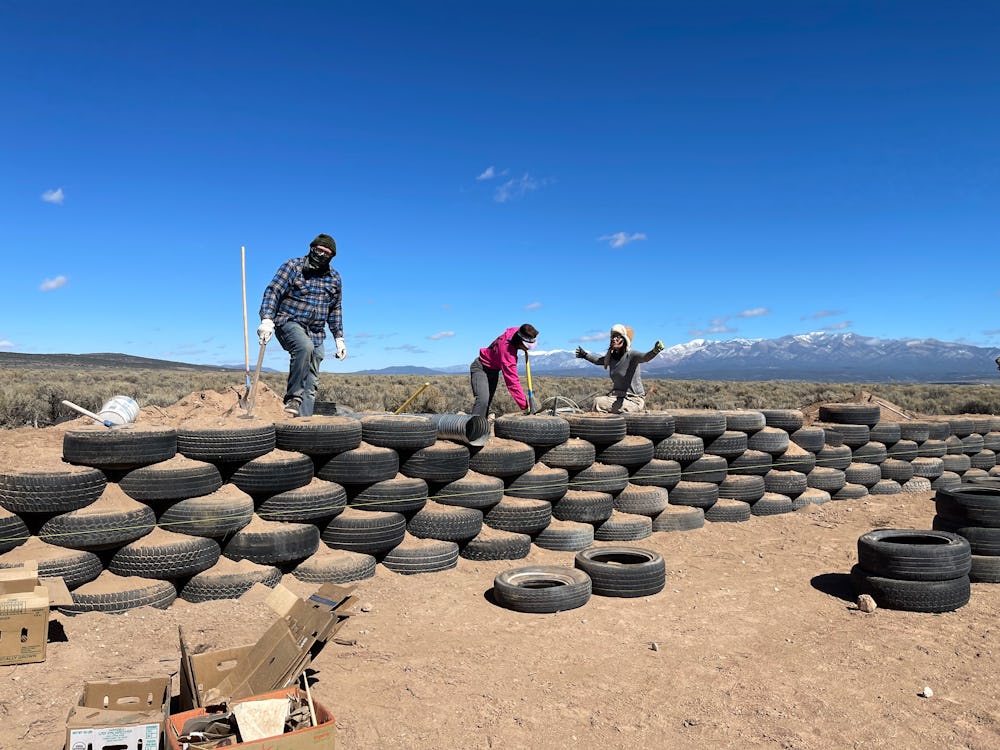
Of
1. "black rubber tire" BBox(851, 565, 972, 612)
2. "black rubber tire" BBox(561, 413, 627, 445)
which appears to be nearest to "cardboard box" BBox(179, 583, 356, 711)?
"black rubber tire" BBox(561, 413, 627, 445)

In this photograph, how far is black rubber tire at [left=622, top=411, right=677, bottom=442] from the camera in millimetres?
8242

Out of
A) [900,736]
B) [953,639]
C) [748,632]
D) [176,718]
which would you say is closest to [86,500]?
[176,718]

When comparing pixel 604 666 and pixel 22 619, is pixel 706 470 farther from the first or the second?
pixel 22 619

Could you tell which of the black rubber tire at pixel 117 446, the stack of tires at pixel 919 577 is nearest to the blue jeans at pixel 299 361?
the black rubber tire at pixel 117 446

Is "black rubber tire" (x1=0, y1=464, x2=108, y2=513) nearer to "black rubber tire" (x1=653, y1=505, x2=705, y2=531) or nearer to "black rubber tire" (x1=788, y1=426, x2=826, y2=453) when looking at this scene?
"black rubber tire" (x1=653, y1=505, x2=705, y2=531)

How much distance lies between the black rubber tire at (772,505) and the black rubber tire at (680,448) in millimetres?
1270

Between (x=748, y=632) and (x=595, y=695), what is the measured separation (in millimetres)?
1775

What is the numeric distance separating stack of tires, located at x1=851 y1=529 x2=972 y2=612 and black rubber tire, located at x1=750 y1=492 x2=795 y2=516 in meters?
3.14

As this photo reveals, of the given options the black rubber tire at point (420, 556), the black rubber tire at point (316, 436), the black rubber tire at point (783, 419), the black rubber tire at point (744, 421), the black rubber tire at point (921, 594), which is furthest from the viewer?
the black rubber tire at point (783, 419)

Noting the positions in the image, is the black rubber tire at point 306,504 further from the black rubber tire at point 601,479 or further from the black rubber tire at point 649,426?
the black rubber tire at point 649,426

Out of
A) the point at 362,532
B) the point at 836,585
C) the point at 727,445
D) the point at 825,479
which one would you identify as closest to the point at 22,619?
the point at 362,532

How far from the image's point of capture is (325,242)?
7391mm

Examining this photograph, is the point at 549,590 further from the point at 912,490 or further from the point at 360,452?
the point at 912,490

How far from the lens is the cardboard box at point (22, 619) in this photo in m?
4.06
